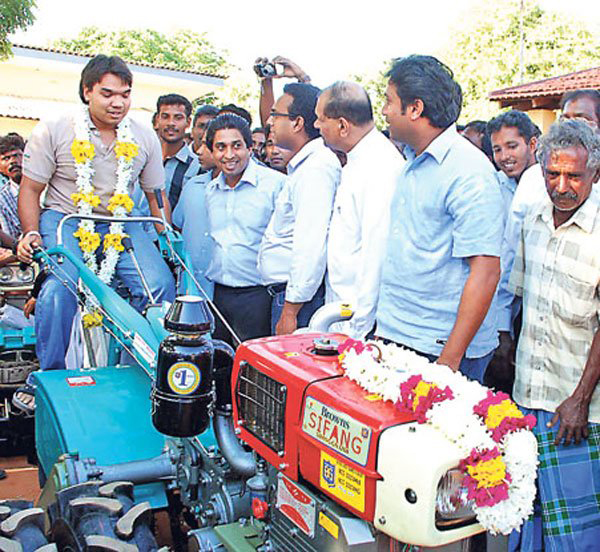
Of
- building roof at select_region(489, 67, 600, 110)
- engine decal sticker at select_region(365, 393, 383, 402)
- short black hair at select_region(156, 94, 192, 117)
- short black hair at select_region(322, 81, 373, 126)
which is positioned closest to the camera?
engine decal sticker at select_region(365, 393, 383, 402)

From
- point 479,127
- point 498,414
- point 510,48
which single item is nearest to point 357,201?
point 498,414

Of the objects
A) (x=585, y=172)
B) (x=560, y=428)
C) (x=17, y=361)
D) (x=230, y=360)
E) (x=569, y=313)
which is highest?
(x=585, y=172)

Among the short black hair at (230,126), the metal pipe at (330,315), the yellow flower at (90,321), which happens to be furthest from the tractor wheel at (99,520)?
the short black hair at (230,126)

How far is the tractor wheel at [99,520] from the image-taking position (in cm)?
238

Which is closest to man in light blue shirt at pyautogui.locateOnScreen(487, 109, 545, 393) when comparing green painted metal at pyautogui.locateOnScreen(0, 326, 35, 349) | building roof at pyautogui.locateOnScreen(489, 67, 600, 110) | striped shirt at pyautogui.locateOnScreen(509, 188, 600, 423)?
striped shirt at pyautogui.locateOnScreen(509, 188, 600, 423)

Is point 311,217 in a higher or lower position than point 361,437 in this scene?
higher

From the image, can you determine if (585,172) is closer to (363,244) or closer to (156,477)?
(363,244)

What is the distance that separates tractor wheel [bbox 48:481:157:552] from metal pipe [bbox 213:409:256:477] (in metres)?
0.34

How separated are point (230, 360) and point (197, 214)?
243 centimetres

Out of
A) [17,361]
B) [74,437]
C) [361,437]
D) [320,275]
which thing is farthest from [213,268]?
[361,437]

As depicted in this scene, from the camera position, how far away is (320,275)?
147 inches

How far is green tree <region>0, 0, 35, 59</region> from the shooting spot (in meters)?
11.1

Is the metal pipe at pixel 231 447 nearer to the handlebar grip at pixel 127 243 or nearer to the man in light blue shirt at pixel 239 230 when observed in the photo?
the handlebar grip at pixel 127 243

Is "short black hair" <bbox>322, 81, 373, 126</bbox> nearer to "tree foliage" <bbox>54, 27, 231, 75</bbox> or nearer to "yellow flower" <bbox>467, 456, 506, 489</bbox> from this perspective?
"yellow flower" <bbox>467, 456, 506, 489</bbox>
